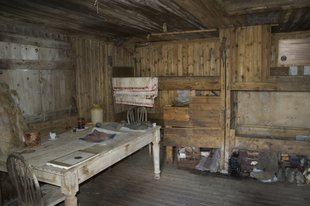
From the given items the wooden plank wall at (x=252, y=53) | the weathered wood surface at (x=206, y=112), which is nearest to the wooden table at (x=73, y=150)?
the weathered wood surface at (x=206, y=112)

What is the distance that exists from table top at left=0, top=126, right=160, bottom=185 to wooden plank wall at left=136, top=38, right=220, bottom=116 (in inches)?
98.5

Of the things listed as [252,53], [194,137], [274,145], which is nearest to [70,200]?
[194,137]

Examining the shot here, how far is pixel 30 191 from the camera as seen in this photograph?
2.26 metres

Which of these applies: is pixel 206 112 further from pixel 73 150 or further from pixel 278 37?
pixel 73 150

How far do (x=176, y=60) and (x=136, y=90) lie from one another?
1430 millimetres

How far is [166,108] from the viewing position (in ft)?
16.4

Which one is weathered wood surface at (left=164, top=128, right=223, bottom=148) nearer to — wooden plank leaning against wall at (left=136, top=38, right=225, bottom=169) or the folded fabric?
wooden plank leaning against wall at (left=136, top=38, right=225, bottom=169)

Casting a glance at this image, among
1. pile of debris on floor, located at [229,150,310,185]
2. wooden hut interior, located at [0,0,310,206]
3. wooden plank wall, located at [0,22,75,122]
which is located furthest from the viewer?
pile of debris on floor, located at [229,150,310,185]

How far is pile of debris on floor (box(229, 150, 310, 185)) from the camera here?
4215 millimetres

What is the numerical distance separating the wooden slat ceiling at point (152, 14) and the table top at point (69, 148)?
168 centimetres

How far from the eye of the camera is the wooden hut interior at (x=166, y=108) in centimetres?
296

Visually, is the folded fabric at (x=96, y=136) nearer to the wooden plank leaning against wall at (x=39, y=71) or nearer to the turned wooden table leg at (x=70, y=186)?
the turned wooden table leg at (x=70, y=186)

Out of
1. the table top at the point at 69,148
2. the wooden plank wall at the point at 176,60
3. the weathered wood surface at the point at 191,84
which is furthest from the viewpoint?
the wooden plank wall at the point at 176,60

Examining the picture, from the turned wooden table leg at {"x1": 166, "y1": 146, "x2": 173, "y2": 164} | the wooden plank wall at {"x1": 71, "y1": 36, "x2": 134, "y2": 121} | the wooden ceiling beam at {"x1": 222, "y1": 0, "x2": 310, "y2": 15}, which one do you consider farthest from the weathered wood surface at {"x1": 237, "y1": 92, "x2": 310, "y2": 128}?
the wooden plank wall at {"x1": 71, "y1": 36, "x2": 134, "y2": 121}
